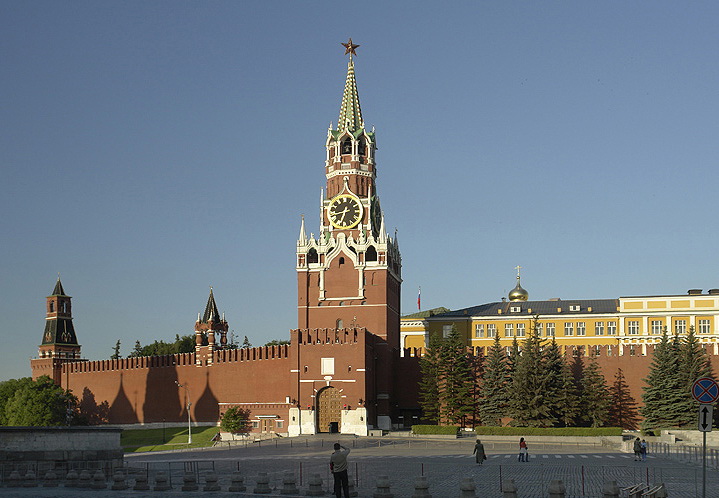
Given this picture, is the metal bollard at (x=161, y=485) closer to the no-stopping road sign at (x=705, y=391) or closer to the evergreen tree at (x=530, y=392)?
the no-stopping road sign at (x=705, y=391)

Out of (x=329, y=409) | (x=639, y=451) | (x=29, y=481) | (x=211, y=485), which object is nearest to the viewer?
(x=211, y=485)

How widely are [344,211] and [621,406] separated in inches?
1080

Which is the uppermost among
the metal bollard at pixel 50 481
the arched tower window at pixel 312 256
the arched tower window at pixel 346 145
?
the arched tower window at pixel 346 145

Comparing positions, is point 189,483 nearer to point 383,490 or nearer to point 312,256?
point 383,490

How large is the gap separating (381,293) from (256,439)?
1684 cm

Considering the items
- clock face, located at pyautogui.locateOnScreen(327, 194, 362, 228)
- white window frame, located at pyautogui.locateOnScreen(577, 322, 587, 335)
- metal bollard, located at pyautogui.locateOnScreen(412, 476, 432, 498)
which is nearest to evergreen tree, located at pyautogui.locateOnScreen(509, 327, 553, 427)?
clock face, located at pyautogui.locateOnScreen(327, 194, 362, 228)

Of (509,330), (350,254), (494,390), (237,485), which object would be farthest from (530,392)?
(237,485)

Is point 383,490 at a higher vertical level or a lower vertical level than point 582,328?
lower

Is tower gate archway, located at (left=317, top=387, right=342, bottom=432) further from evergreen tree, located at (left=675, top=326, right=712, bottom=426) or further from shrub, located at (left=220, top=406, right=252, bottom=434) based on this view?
evergreen tree, located at (left=675, top=326, right=712, bottom=426)

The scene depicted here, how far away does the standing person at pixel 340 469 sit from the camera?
25484 millimetres

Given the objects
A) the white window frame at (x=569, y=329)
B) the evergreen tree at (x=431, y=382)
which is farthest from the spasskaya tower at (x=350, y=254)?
the white window frame at (x=569, y=329)

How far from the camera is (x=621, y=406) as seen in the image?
69.8 m

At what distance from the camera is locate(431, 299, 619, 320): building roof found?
89.1 metres

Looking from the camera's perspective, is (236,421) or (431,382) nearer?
(431,382)
